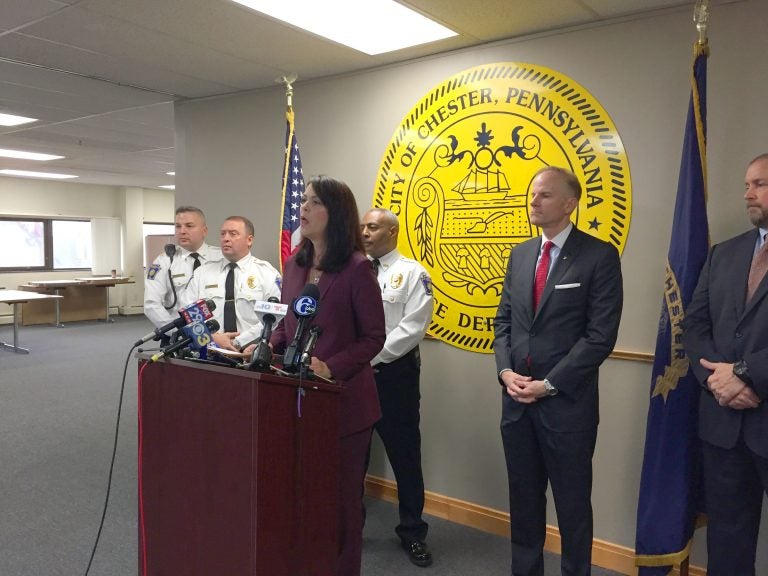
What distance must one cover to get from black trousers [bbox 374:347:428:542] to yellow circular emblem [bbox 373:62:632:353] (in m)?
0.50

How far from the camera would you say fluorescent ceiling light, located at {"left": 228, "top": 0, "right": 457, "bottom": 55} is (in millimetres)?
2707

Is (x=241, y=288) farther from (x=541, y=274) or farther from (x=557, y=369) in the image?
(x=557, y=369)

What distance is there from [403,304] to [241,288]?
1032 mm

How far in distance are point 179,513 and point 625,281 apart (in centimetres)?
214

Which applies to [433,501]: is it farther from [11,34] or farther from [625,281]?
[11,34]

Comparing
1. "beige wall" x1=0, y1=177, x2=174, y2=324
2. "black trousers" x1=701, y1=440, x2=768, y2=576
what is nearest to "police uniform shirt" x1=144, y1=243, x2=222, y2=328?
"black trousers" x1=701, y1=440, x2=768, y2=576

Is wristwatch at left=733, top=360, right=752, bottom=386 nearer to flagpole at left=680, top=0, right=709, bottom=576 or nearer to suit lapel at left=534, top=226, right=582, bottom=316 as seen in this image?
suit lapel at left=534, top=226, right=582, bottom=316

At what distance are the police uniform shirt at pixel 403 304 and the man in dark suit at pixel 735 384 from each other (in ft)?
3.84

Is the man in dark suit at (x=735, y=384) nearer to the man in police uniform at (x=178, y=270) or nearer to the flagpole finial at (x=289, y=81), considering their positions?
the flagpole finial at (x=289, y=81)

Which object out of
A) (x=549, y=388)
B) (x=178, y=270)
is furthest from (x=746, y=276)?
(x=178, y=270)

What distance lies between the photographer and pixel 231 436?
1462 mm

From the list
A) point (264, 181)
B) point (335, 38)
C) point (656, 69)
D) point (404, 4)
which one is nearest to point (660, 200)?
point (656, 69)

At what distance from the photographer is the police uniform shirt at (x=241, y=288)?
11.3 ft

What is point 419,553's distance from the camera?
2.86 metres
